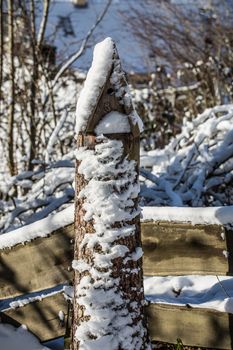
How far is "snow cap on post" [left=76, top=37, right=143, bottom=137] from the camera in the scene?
1763mm

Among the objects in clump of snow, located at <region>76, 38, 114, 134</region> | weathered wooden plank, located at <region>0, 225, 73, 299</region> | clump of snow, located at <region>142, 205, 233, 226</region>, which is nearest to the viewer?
clump of snow, located at <region>76, 38, 114, 134</region>

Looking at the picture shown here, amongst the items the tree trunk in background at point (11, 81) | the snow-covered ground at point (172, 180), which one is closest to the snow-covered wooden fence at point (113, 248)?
the snow-covered ground at point (172, 180)

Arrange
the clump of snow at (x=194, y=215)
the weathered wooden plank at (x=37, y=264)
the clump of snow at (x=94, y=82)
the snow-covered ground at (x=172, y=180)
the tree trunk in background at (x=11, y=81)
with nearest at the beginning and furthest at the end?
the clump of snow at (x=94, y=82) < the clump of snow at (x=194, y=215) < the weathered wooden plank at (x=37, y=264) < the snow-covered ground at (x=172, y=180) < the tree trunk in background at (x=11, y=81)

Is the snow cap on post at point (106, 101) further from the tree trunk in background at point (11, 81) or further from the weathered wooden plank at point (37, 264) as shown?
the tree trunk in background at point (11, 81)

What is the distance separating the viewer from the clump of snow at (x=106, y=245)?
178 cm

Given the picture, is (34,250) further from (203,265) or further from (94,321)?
(203,265)

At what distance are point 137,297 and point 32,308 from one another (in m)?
0.82

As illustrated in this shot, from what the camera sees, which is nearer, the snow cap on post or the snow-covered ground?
the snow cap on post

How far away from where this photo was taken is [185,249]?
7.18ft

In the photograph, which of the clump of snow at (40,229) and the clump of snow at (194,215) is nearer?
the clump of snow at (194,215)

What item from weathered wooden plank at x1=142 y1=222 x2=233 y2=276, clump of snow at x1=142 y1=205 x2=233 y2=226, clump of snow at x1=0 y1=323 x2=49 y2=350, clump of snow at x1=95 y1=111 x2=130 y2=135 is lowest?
clump of snow at x1=0 y1=323 x2=49 y2=350

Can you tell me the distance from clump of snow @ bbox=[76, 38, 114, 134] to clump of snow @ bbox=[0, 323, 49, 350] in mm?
1244

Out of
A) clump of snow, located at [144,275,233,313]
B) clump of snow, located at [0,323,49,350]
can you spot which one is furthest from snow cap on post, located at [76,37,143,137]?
clump of snow, located at [0,323,49,350]

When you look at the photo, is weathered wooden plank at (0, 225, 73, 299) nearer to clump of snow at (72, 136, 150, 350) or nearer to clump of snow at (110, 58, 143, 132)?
clump of snow at (72, 136, 150, 350)
